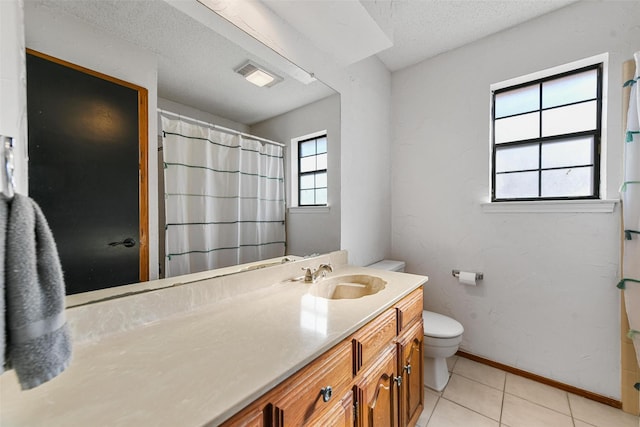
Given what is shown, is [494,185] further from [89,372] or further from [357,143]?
[89,372]

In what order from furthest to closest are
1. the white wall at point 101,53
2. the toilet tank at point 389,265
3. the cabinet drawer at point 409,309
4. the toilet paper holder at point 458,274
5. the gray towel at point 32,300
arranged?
1. the toilet tank at point 389,265
2. the toilet paper holder at point 458,274
3. the cabinet drawer at point 409,309
4. the white wall at point 101,53
5. the gray towel at point 32,300

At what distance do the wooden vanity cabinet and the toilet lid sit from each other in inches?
12.0

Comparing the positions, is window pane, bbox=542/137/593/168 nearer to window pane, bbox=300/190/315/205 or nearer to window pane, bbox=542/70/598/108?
window pane, bbox=542/70/598/108

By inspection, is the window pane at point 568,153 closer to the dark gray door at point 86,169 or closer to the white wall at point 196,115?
the white wall at point 196,115

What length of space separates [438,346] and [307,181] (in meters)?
1.41

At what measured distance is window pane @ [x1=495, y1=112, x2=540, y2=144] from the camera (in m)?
1.89

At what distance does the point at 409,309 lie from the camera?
53.1 inches

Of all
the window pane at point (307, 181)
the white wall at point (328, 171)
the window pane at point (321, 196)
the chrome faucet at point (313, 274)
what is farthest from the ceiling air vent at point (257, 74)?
the chrome faucet at point (313, 274)

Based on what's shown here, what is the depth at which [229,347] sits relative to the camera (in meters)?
0.74

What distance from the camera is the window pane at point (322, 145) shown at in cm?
Result: 169

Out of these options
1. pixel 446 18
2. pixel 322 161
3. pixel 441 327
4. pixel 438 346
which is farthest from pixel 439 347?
pixel 446 18

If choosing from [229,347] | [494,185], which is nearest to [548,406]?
[494,185]

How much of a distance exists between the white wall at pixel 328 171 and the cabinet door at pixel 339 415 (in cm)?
80

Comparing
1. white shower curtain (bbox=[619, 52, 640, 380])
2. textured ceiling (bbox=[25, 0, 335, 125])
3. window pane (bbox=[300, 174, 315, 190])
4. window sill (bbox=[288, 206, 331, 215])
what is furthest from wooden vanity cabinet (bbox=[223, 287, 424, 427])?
white shower curtain (bbox=[619, 52, 640, 380])
